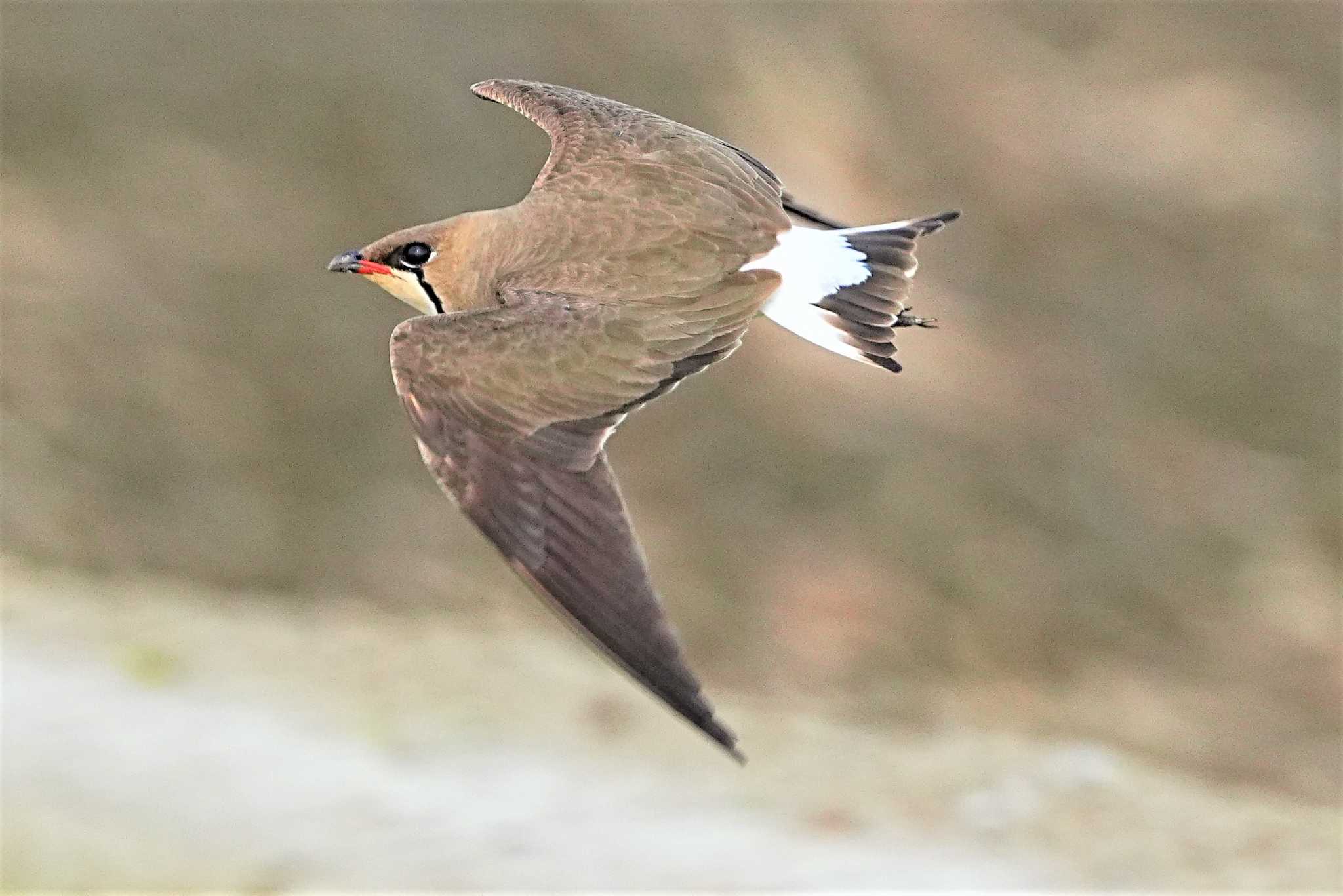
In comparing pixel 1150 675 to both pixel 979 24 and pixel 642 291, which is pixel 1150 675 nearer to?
pixel 979 24

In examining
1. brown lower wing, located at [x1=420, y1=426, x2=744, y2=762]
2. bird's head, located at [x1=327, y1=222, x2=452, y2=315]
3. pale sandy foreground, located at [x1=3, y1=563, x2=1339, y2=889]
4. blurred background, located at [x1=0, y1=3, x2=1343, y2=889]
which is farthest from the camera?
blurred background, located at [x1=0, y1=3, x2=1343, y2=889]

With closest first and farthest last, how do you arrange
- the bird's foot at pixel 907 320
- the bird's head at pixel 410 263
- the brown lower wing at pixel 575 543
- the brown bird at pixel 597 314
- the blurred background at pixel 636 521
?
the brown lower wing at pixel 575 543, the brown bird at pixel 597 314, the bird's foot at pixel 907 320, the bird's head at pixel 410 263, the blurred background at pixel 636 521

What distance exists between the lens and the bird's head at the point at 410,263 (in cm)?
392

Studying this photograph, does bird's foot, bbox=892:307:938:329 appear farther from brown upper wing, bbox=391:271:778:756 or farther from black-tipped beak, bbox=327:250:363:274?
Answer: black-tipped beak, bbox=327:250:363:274

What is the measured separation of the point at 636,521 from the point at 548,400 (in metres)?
6.12

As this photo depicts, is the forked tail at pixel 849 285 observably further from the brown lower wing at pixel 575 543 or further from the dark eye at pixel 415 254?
the dark eye at pixel 415 254

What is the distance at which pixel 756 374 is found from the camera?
1012 cm

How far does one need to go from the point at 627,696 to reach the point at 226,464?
7.58ft

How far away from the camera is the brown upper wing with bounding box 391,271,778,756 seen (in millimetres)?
3219

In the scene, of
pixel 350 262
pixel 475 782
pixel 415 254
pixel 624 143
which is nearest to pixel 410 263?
pixel 415 254

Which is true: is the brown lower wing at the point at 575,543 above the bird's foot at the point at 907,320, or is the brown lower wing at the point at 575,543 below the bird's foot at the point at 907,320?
below

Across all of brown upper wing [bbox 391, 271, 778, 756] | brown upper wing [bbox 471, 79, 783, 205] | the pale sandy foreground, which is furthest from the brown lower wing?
the pale sandy foreground

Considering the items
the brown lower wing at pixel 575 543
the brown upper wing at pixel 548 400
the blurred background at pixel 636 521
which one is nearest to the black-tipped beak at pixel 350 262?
the brown upper wing at pixel 548 400

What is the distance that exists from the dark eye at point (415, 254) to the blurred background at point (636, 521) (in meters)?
3.87
